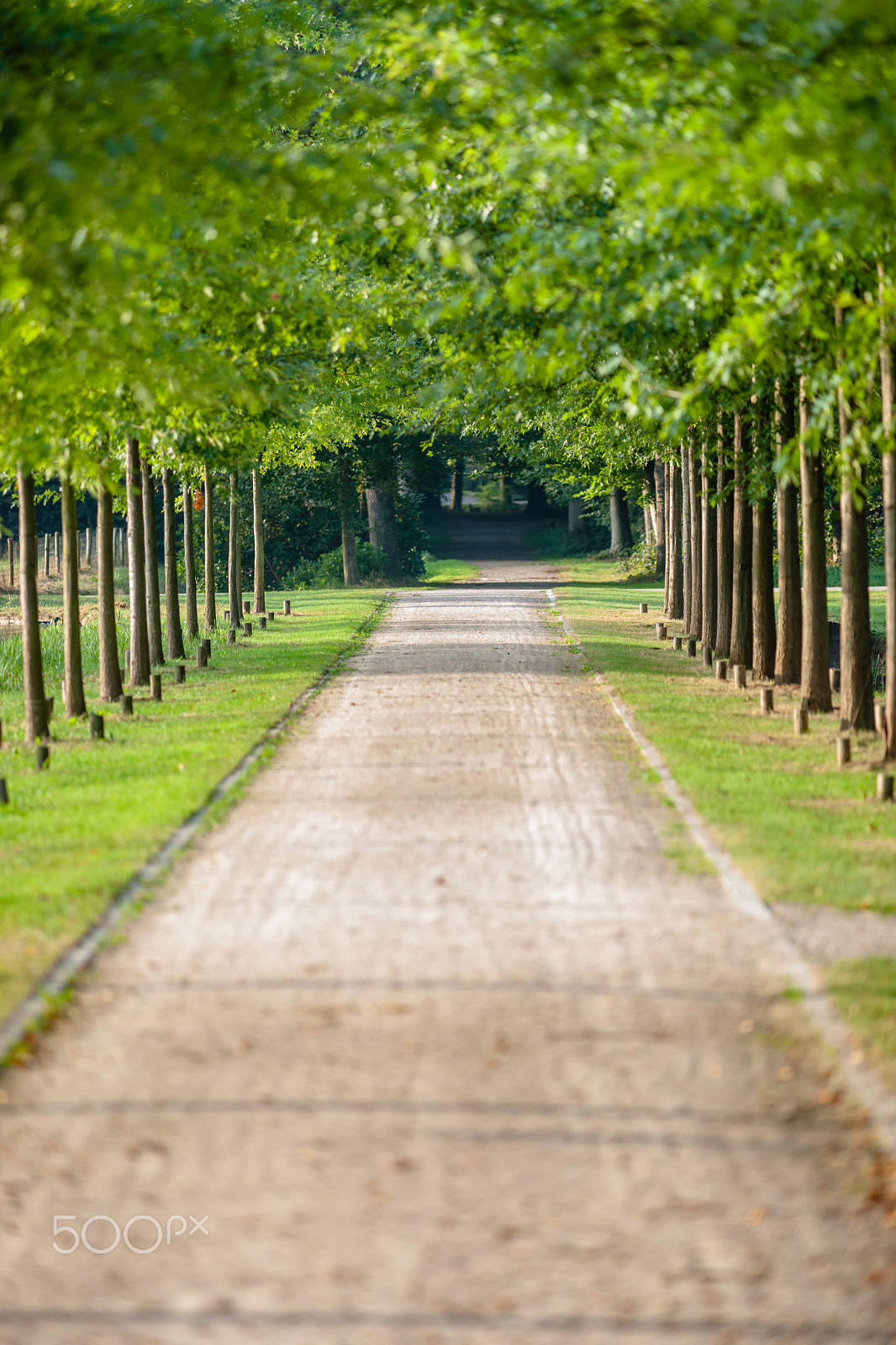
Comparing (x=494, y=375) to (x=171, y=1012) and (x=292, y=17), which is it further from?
(x=171, y=1012)

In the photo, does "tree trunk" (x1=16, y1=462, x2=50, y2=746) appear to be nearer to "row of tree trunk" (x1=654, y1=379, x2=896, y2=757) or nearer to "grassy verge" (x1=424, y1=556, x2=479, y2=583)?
"row of tree trunk" (x1=654, y1=379, x2=896, y2=757)

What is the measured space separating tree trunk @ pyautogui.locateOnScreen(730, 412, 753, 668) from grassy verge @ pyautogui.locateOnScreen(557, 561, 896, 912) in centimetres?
80

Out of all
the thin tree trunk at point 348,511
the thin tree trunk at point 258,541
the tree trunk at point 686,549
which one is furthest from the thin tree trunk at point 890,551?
the thin tree trunk at point 348,511

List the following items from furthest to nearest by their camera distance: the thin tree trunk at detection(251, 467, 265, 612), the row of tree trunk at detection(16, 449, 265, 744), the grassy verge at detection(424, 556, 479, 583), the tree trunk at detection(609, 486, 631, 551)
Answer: the tree trunk at detection(609, 486, 631, 551), the grassy verge at detection(424, 556, 479, 583), the thin tree trunk at detection(251, 467, 265, 612), the row of tree trunk at detection(16, 449, 265, 744)

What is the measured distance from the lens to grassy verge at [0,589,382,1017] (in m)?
8.92

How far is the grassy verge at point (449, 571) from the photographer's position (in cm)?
5207

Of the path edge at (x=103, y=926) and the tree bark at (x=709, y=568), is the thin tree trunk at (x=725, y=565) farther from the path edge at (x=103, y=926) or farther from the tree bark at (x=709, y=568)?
the path edge at (x=103, y=926)

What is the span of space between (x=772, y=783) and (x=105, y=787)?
5799 mm

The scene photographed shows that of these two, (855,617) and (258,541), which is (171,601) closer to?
(258,541)

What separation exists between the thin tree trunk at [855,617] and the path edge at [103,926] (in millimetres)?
6076

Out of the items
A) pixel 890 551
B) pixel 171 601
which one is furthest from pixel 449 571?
pixel 890 551

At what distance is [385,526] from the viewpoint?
51.9 m

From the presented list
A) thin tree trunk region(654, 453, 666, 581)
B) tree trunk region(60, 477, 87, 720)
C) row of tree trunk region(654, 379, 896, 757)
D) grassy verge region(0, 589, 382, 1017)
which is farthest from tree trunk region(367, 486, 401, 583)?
tree trunk region(60, 477, 87, 720)

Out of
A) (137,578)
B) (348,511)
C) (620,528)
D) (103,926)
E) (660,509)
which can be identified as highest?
(348,511)
